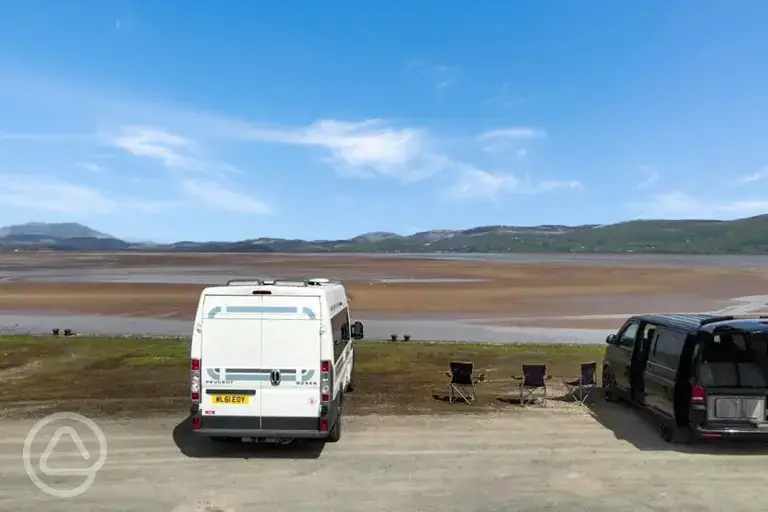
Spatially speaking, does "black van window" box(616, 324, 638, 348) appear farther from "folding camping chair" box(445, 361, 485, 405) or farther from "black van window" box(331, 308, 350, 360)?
"black van window" box(331, 308, 350, 360)

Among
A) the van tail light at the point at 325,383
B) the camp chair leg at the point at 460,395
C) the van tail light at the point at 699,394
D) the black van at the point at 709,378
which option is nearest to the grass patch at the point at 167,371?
the camp chair leg at the point at 460,395

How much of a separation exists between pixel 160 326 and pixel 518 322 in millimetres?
19836

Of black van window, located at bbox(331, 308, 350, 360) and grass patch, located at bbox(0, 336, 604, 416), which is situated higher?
black van window, located at bbox(331, 308, 350, 360)

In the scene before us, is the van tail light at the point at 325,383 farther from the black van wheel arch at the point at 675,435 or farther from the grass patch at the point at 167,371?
the black van wheel arch at the point at 675,435

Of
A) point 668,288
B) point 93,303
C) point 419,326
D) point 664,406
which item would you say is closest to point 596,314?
point 419,326

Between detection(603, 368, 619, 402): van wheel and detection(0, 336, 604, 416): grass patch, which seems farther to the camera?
detection(603, 368, 619, 402): van wheel

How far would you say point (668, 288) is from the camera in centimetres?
6116

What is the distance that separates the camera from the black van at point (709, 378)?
37.4 ft

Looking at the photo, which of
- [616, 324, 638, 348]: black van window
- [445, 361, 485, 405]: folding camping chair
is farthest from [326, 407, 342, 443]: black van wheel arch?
[616, 324, 638, 348]: black van window

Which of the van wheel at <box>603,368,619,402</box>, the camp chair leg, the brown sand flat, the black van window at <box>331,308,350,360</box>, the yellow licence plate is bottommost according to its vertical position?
the brown sand flat

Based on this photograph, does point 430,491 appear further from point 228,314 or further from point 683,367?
point 683,367

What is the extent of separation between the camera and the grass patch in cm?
1545

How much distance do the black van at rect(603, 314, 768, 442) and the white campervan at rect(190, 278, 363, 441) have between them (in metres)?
6.29

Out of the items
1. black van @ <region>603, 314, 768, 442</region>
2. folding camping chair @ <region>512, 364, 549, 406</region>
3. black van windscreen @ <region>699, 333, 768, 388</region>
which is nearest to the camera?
black van @ <region>603, 314, 768, 442</region>
